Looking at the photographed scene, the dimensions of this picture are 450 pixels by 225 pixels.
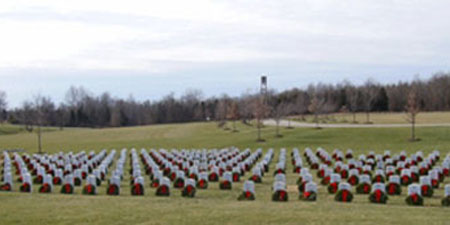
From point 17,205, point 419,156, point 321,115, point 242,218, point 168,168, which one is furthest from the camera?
point 321,115

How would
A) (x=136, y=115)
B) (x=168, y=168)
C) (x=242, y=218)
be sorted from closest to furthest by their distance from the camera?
(x=242, y=218), (x=168, y=168), (x=136, y=115)

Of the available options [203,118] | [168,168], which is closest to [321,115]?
[203,118]

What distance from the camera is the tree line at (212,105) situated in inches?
3986

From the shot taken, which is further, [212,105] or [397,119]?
[212,105]

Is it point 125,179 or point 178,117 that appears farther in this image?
point 178,117

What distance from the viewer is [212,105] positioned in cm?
13038

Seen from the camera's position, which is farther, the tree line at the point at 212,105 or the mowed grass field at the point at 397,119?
the tree line at the point at 212,105

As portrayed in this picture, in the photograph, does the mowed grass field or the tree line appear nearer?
the mowed grass field

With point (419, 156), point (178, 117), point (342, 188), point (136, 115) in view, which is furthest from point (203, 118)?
point (342, 188)

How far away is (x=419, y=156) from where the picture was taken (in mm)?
29969

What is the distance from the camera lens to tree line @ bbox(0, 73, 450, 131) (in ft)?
332

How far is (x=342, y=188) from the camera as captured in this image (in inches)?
656

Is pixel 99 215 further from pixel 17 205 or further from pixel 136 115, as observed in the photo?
pixel 136 115

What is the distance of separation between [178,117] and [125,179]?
344 ft
